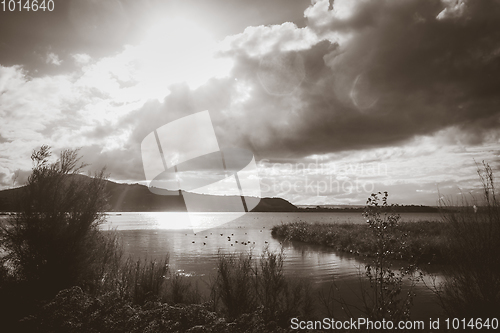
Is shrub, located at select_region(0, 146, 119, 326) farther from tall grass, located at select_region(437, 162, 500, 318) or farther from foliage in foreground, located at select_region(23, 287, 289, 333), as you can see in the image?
tall grass, located at select_region(437, 162, 500, 318)

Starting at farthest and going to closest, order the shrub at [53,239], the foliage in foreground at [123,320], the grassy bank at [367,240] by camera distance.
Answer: the grassy bank at [367,240], the shrub at [53,239], the foliage in foreground at [123,320]

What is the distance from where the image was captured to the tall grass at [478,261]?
6574 mm

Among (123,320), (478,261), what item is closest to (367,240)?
(478,261)

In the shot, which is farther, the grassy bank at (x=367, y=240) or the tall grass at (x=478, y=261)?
the grassy bank at (x=367, y=240)

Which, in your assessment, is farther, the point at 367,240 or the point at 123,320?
the point at 367,240

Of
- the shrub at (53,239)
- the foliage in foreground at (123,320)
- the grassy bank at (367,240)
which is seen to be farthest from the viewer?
the grassy bank at (367,240)

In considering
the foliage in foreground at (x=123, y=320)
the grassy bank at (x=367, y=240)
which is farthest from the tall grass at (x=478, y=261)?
the grassy bank at (x=367, y=240)

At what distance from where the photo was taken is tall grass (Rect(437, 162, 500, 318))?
657cm

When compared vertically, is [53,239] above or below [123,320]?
above

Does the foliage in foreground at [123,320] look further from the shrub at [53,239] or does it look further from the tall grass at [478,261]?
the tall grass at [478,261]

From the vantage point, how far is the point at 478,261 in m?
6.79

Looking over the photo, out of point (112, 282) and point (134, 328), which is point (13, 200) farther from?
point (134, 328)

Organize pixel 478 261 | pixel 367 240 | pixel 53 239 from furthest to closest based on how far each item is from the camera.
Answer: pixel 367 240 → pixel 53 239 → pixel 478 261

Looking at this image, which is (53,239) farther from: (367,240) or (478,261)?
(367,240)
